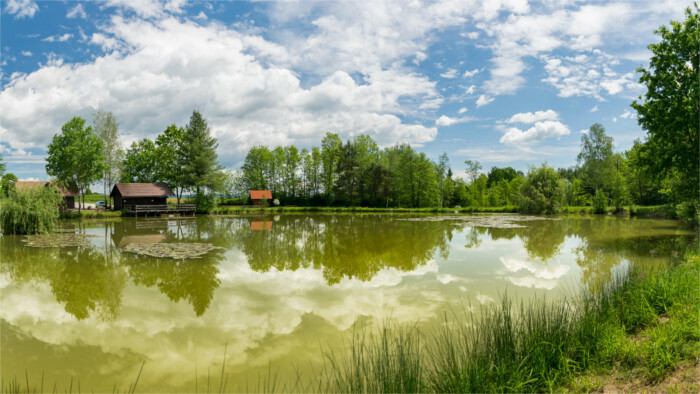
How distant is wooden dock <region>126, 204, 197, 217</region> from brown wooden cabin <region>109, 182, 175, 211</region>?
3.84 ft

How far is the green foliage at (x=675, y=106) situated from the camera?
1329 centimetres

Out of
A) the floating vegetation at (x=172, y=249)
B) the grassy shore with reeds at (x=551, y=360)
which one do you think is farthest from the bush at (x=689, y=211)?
the floating vegetation at (x=172, y=249)

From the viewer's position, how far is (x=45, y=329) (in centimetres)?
612

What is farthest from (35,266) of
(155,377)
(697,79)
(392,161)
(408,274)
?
(392,161)

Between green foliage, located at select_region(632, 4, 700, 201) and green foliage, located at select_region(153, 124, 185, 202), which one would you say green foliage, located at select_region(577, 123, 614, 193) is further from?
green foliage, located at select_region(153, 124, 185, 202)

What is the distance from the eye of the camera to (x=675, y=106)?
13688mm

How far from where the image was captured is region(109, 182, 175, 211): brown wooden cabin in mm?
36000

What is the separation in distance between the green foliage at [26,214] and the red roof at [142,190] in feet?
53.7

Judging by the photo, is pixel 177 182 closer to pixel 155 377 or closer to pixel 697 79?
pixel 155 377

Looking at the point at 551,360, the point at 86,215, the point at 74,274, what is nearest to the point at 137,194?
the point at 86,215

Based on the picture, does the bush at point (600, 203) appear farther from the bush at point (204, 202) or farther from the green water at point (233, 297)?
the bush at point (204, 202)

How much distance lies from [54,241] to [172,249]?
6.75 m

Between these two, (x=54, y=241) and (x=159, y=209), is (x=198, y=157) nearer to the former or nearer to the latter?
Answer: (x=159, y=209)

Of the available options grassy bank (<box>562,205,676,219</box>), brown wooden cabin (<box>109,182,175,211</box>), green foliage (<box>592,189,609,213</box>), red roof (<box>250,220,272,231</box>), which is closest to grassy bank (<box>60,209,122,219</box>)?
brown wooden cabin (<box>109,182,175,211</box>)
